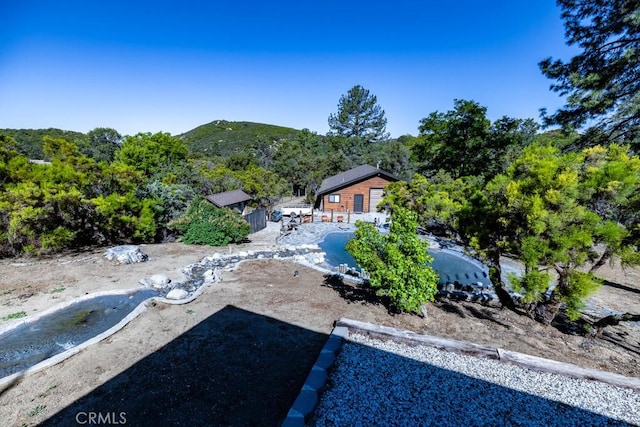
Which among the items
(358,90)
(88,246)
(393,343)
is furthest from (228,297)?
(358,90)

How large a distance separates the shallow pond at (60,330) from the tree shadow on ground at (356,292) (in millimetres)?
5040

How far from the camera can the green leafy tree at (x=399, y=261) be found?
5680 mm

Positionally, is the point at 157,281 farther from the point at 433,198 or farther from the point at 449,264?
the point at 449,264

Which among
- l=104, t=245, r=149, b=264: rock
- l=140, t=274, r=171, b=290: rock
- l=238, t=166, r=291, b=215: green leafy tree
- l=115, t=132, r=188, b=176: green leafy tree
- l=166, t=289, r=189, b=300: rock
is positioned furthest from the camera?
l=115, t=132, r=188, b=176: green leafy tree

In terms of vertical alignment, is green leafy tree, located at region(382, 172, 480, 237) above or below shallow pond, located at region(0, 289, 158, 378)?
above

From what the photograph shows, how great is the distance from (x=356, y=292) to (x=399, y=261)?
236 cm

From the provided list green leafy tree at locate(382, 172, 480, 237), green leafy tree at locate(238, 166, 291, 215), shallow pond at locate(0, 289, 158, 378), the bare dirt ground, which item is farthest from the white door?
shallow pond at locate(0, 289, 158, 378)

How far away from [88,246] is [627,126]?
897 inches

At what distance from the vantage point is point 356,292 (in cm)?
764

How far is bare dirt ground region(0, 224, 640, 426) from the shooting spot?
3566 millimetres

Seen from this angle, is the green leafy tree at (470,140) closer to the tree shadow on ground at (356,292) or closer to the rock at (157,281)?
the tree shadow on ground at (356,292)

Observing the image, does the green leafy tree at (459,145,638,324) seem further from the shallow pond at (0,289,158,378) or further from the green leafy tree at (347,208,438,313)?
the shallow pond at (0,289,158,378)
